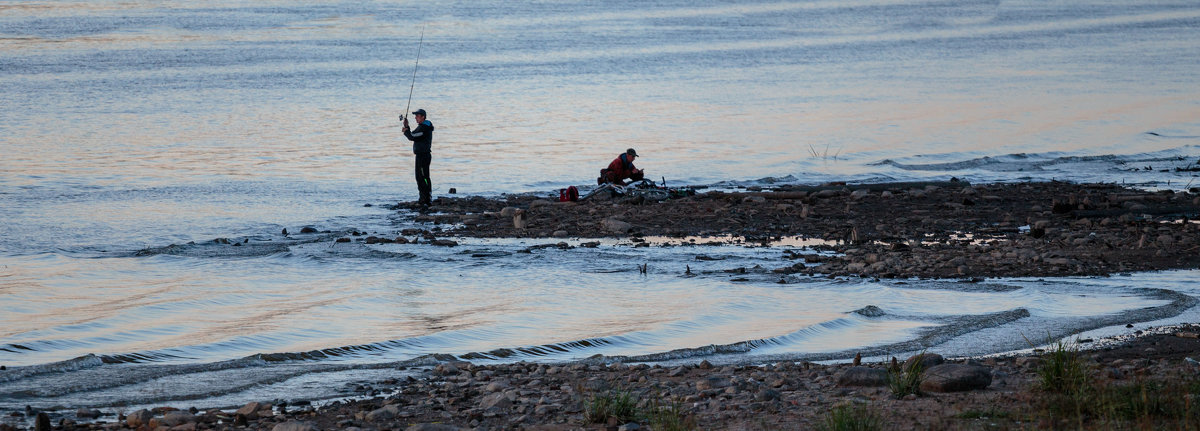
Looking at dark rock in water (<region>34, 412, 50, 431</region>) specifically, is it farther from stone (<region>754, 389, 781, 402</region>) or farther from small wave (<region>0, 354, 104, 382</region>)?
stone (<region>754, 389, 781, 402</region>)

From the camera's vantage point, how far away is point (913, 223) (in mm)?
16469

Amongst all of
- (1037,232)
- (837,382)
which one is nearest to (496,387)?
(837,382)

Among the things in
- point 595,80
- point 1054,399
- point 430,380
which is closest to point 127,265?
point 430,380

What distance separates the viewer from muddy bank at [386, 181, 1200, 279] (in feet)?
44.7

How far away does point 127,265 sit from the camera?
14.5 meters

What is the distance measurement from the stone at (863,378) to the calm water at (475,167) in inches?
65.5

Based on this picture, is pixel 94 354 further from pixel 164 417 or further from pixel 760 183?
pixel 760 183

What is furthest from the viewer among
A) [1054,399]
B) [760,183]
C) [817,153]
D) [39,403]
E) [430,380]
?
[817,153]

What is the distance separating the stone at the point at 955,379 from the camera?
25.4ft

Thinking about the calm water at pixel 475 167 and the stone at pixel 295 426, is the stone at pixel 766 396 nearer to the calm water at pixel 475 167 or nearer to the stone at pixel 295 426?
the calm water at pixel 475 167

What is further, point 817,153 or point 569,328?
point 817,153

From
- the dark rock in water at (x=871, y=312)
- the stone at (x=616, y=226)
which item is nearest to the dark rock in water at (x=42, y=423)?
the dark rock in water at (x=871, y=312)

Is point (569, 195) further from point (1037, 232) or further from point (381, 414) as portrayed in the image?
point (381, 414)

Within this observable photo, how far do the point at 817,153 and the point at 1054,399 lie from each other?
20.3m
